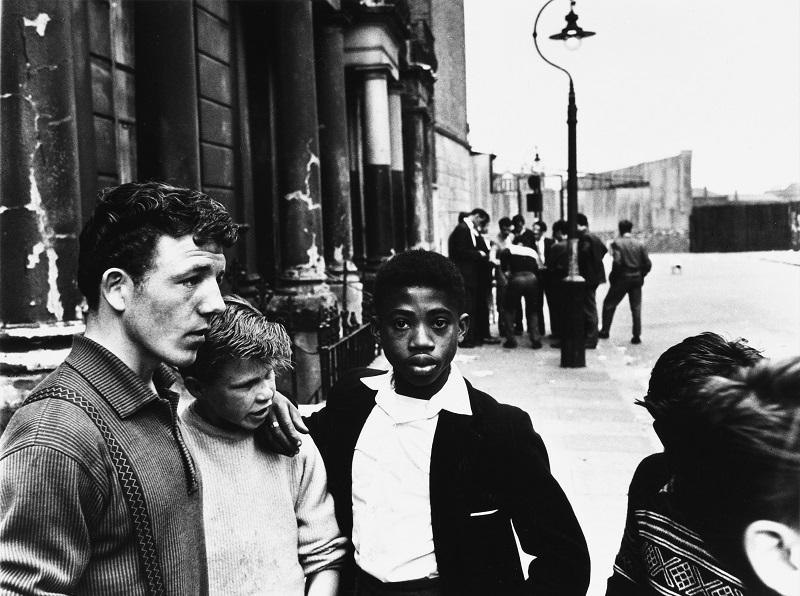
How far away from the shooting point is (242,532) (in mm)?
2100

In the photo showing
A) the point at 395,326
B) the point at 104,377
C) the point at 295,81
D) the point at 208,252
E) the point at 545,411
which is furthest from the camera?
the point at 295,81

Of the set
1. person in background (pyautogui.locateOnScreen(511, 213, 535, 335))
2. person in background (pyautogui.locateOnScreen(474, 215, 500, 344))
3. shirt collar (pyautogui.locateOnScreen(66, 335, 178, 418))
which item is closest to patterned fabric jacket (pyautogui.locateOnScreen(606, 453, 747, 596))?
shirt collar (pyautogui.locateOnScreen(66, 335, 178, 418))

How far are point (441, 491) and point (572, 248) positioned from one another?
9811mm

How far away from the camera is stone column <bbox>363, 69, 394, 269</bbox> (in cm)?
1372

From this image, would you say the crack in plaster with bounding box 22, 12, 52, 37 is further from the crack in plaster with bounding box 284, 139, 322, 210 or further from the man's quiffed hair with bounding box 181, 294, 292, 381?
the crack in plaster with bounding box 284, 139, 322, 210

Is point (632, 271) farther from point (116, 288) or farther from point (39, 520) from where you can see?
point (39, 520)

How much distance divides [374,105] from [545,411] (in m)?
7.35

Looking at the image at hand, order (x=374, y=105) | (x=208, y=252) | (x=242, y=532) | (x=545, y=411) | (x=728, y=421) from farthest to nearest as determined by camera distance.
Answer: (x=374, y=105) → (x=545, y=411) → (x=242, y=532) → (x=208, y=252) → (x=728, y=421)

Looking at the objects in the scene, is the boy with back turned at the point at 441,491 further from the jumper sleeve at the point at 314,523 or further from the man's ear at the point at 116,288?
the man's ear at the point at 116,288

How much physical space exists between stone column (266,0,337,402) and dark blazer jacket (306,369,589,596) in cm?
689

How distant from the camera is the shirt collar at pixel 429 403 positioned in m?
2.25

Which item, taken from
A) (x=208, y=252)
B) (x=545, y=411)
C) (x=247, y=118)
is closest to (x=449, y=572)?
(x=208, y=252)

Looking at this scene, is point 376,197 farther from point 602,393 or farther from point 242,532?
point 242,532

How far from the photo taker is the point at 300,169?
9.14 metres
